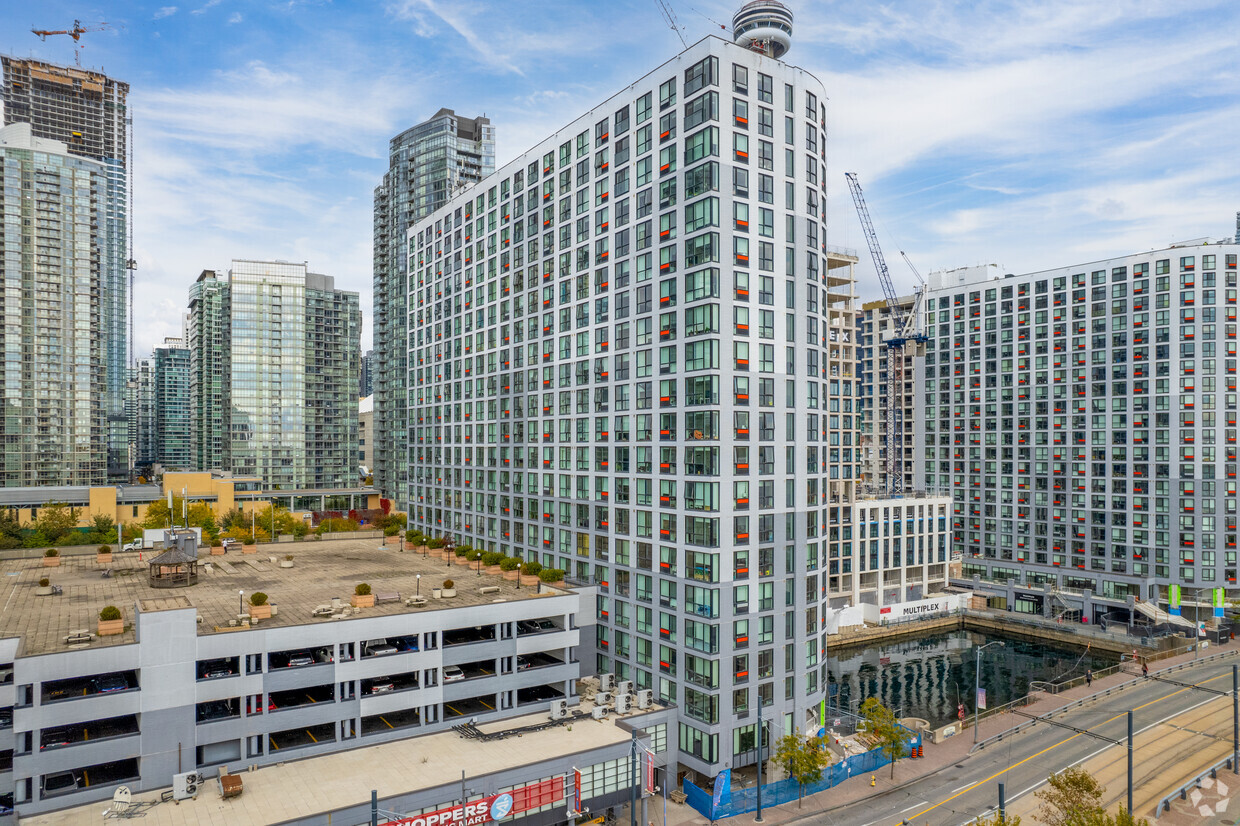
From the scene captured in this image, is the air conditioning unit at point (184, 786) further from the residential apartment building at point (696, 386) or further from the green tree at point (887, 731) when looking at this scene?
the green tree at point (887, 731)

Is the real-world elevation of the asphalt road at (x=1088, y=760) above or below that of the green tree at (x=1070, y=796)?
below

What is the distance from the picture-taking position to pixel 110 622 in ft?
187

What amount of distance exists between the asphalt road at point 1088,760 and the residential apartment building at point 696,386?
11931 mm

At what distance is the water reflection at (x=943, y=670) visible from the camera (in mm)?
104562

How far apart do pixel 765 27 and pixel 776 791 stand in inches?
2918

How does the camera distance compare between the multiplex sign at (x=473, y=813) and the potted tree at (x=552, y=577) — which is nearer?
the multiplex sign at (x=473, y=813)

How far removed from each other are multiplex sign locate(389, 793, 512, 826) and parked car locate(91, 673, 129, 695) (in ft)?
85.7

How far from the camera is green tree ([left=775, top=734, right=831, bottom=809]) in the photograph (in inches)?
2484

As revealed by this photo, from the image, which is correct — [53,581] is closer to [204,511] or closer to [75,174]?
[204,511]

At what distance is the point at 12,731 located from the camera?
50625 millimetres

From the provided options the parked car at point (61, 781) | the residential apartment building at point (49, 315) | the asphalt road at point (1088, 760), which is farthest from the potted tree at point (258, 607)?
the residential apartment building at point (49, 315)

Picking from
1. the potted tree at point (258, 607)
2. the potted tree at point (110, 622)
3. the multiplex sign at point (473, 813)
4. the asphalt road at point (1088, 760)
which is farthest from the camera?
the asphalt road at point (1088, 760)

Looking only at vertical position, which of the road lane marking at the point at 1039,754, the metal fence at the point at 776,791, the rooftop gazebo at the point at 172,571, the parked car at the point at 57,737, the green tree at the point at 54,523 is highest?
the rooftop gazebo at the point at 172,571

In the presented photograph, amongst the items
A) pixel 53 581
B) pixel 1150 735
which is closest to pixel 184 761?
pixel 53 581
